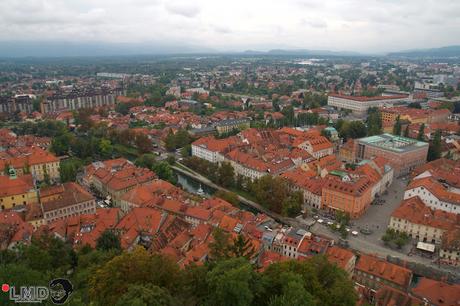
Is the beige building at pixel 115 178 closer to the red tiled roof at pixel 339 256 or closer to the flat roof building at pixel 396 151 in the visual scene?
the red tiled roof at pixel 339 256

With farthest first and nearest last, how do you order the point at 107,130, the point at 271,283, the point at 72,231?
the point at 107,130, the point at 72,231, the point at 271,283

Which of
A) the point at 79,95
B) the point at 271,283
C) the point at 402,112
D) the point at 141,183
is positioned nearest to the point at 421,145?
the point at 402,112

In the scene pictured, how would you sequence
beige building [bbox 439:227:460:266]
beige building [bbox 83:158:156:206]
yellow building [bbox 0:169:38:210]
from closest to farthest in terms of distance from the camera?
beige building [bbox 439:227:460:266]
yellow building [bbox 0:169:38:210]
beige building [bbox 83:158:156:206]

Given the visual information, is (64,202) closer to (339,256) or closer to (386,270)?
(339,256)

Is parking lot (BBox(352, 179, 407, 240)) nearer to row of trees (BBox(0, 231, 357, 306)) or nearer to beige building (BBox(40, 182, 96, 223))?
row of trees (BBox(0, 231, 357, 306))

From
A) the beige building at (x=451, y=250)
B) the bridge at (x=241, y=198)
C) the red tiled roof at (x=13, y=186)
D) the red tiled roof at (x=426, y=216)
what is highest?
the red tiled roof at (x=13, y=186)

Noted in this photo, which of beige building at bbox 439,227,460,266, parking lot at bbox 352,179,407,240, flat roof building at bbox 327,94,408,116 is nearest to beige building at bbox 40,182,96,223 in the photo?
parking lot at bbox 352,179,407,240

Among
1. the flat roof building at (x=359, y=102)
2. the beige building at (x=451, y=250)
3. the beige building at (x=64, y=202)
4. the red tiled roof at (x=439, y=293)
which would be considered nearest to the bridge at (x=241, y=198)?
the beige building at (x=451, y=250)

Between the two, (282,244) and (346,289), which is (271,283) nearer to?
(346,289)

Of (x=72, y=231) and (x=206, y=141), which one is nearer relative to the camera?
(x=72, y=231)
